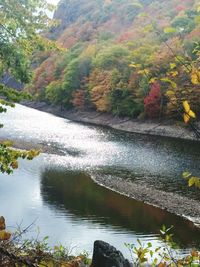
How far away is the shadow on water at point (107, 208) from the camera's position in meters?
23.1

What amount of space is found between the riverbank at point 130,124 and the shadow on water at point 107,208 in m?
17.5

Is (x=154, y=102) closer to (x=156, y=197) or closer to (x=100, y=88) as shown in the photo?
(x=100, y=88)

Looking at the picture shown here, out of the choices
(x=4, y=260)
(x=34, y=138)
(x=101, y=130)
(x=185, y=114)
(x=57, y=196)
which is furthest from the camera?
(x=101, y=130)

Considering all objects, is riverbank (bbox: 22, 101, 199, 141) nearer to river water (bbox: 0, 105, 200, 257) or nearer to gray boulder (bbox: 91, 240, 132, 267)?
river water (bbox: 0, 105, 200, 257)

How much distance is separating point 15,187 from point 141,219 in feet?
35.4

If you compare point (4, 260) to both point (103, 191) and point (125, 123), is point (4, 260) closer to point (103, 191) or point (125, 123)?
point (103, 191)

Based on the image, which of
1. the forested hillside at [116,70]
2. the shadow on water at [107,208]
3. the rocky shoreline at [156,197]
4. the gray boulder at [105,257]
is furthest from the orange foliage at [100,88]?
the gray boulder at [105,257]

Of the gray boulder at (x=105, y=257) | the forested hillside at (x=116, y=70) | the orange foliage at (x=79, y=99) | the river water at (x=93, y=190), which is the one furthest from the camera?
the orange foliage at (x=79, y=99)

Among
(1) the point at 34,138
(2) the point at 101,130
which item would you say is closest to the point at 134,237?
(1) the point at 34,138

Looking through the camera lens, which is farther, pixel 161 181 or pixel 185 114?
pixel 161 181

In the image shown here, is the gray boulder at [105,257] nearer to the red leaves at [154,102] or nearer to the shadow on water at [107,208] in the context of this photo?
the shadow on water at [107,208]

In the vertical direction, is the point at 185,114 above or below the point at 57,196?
above

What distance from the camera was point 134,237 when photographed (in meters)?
21.7

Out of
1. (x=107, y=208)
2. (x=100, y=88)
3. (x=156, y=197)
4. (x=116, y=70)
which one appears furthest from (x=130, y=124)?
(x=107, y=208)
